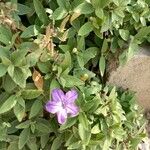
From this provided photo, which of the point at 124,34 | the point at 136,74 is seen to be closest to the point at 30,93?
the point at 124,34

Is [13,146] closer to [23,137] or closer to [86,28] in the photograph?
[23,137]

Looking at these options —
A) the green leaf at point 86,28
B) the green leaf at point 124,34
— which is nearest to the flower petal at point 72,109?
the green leaf at point 86,28

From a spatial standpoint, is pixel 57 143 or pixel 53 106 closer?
pixel 53 106

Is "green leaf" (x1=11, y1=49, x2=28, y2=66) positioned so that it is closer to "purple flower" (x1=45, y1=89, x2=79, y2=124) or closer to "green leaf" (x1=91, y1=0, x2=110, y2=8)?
"purple flower" (x1=45, y1=89, x2=79, y2=124)

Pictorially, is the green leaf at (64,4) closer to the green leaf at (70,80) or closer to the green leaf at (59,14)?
the green leaf at (59,14)

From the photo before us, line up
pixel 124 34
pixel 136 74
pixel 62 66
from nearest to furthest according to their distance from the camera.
Result: pixel 62 66, pixel 124 34, pixel 136 74

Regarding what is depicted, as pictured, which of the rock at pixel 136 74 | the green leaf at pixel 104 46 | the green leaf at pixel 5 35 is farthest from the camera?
the rock at pixel 136 74

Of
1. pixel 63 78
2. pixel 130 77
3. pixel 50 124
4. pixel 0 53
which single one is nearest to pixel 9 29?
pixel 0 53
